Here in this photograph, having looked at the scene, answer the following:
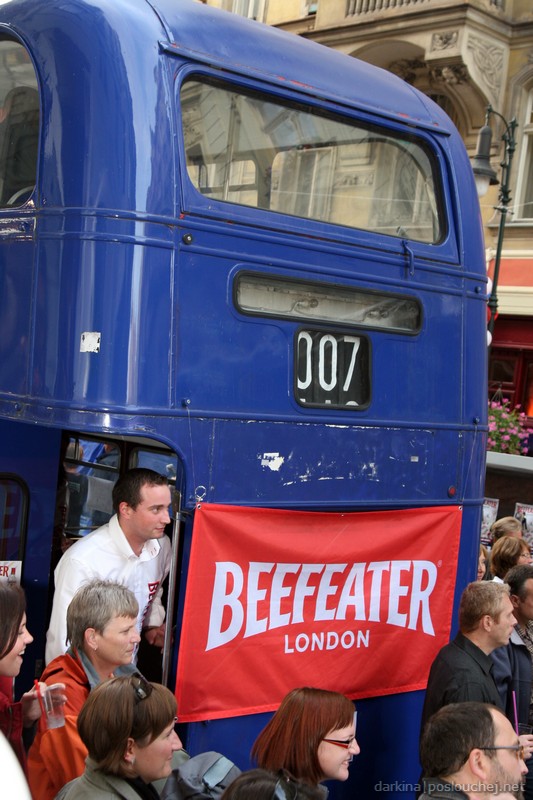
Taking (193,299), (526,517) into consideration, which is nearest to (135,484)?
(193,299)

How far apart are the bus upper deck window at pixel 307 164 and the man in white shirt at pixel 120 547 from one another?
4.51 feet

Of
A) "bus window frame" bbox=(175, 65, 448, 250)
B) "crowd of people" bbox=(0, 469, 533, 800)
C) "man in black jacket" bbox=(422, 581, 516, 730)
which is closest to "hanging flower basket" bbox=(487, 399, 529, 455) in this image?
"bus window frame" bbox=(175, 65, 448, 250)

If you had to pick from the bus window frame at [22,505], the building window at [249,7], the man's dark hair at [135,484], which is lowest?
the bus window frame at [22,505]

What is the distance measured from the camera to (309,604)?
17.3ft

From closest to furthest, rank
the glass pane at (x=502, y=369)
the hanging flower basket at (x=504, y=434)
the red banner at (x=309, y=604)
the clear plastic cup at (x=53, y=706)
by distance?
the clear plastic cup at (x=53, y=706) → the red banner at (x=309, y=604) → the hanging flower basket at (x=504, y=434) → the glass pane at (x=502, y=369)

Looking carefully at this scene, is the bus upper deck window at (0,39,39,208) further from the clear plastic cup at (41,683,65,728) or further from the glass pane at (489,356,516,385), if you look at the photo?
the glass pane at (489,356,516,385)

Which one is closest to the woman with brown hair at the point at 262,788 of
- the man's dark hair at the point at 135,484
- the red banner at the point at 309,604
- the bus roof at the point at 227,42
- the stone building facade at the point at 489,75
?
the red banner at the point at 309,604

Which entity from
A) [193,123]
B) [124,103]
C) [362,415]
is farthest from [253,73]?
[362,415]

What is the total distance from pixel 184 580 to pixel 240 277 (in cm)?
139

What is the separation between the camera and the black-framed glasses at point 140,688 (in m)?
3.52

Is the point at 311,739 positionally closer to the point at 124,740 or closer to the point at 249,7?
the point at 124,740

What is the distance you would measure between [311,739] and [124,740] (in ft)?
2.67

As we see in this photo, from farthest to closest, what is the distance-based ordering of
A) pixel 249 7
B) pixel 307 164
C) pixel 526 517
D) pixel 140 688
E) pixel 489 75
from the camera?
pixel 249 7 < pixel 489 75 < pixel 526 517 < pixel 307 164 < pixel 140 688

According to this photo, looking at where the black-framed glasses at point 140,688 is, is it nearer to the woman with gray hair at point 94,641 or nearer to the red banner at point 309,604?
the woman with gray hair at point 94,641
